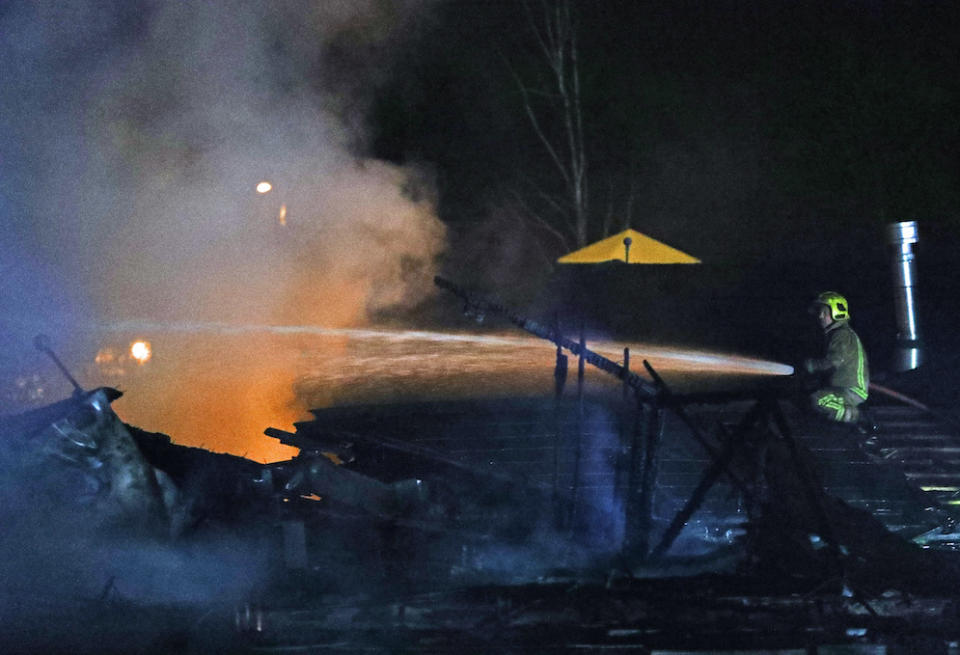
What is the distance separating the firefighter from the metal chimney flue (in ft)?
9.23

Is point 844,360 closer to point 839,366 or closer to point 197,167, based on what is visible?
point 839,366

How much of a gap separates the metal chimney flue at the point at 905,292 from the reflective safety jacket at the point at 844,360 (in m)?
2.84

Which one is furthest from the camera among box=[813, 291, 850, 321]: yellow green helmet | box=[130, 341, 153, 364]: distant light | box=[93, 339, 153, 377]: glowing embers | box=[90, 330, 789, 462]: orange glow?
box=[130, 341, 153, 364]: distant light

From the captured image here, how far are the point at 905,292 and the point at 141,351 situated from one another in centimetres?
973

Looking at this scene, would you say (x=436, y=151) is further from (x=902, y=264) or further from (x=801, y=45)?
(x=902, y=264)

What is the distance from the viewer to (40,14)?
32.1ft

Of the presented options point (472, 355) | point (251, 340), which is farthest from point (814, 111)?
point (251, 340)

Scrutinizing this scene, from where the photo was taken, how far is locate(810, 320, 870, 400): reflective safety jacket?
796 centimetres

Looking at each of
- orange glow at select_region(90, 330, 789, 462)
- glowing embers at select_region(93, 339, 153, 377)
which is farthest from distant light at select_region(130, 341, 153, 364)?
orange glow at select_region(90, 330, 789, 462)

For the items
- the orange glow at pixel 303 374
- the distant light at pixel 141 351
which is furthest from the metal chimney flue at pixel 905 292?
the distant light at pixel 141 351

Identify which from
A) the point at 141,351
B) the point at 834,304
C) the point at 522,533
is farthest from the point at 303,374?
the point at 834,304

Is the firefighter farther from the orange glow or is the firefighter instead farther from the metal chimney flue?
the metal chimney flue

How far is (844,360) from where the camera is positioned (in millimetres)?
7973

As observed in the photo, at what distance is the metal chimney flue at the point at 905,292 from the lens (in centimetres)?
1053
